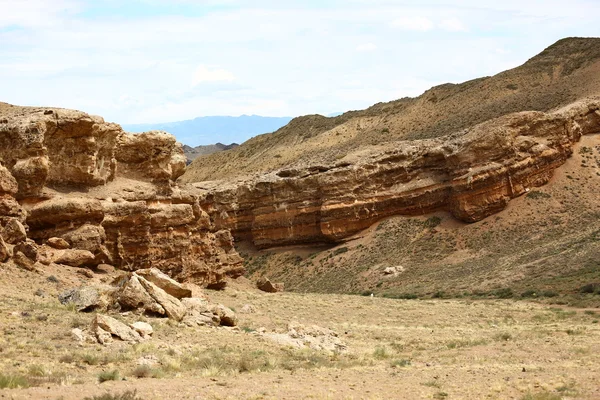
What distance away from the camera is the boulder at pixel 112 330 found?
19.4 metres

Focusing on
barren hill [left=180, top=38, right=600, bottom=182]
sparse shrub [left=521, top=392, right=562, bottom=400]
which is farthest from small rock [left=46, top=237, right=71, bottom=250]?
barren hill [left=180, top=38, right=600, bottom=182]

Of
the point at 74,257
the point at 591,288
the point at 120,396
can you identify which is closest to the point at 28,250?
the point at 74,257

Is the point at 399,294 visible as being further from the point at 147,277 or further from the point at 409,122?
the point at 409,122

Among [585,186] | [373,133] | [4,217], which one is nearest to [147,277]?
[4,217]

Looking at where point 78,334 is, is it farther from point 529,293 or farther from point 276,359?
point 529,293

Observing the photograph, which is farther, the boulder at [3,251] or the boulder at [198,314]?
the boulder at [3,251]

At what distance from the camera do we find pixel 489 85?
93.1 metres

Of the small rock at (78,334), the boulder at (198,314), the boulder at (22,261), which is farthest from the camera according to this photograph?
the boulder at (22,261)

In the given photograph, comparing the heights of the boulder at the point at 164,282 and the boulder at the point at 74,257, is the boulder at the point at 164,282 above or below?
below

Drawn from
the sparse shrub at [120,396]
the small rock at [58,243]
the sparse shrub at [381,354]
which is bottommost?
the sparse shrub at [381,354]

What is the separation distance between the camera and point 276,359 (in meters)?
19.4

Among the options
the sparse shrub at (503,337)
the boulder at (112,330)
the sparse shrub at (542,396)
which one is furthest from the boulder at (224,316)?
the sparse shrub at (542,396)

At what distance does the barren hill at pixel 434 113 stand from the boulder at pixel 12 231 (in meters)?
39.3

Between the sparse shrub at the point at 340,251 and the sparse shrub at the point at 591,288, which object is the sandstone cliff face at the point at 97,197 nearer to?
the sparse shrub at the point at 591,288
